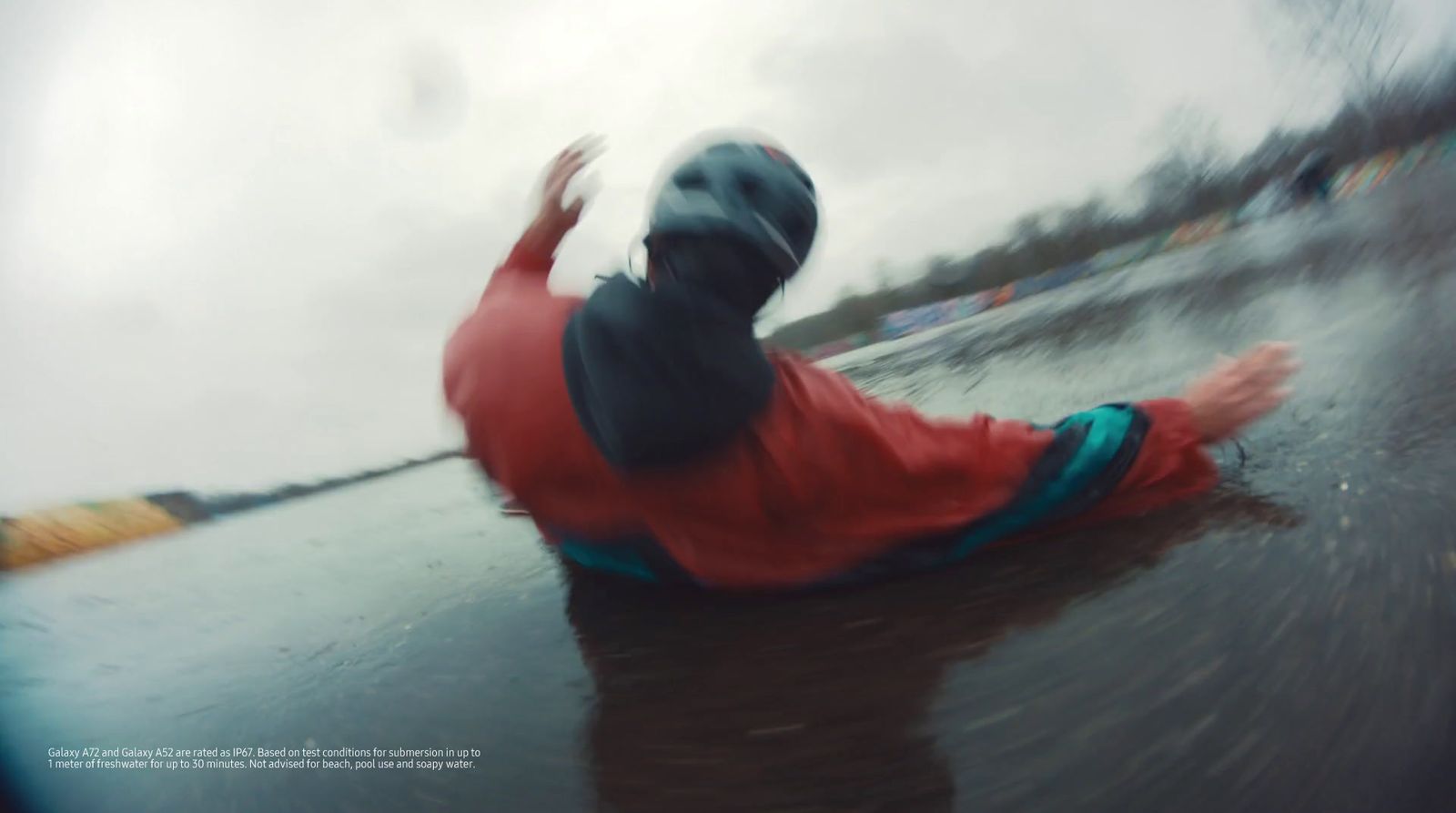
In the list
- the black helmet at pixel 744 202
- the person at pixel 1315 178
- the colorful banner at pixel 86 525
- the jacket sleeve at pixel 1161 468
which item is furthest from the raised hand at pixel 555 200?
the person at pixel 1315 178

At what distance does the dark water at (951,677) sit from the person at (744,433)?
0.09 m

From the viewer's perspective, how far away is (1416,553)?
0.84 m

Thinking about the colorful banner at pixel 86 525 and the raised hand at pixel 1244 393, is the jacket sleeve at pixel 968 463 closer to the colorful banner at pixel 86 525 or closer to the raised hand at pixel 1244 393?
the raised hand at pixel 1244 393

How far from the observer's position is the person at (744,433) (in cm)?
99

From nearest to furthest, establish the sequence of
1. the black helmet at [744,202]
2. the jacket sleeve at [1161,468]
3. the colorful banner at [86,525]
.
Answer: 1. the black helmet at [744,202]
2. the jacket sleeve at [1161,468]
3. the colorful banner at [86,525]

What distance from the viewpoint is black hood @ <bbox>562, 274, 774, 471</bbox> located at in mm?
974

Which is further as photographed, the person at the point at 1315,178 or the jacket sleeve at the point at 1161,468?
the person at the point at 1315,178

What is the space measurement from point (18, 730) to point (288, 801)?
46.7 inches

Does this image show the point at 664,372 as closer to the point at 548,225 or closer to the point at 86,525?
the point at 548,225

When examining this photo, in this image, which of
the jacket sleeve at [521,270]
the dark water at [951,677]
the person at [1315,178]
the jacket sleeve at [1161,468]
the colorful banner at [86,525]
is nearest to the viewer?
the dark water at [951,677]

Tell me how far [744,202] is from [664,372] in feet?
0.93

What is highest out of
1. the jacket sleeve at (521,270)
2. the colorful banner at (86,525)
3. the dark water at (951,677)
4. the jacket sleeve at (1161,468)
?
the jacket sleeve at (521,270)

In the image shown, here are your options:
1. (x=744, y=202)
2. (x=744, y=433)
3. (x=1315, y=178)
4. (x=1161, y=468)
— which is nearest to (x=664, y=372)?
(x=744, y=433)

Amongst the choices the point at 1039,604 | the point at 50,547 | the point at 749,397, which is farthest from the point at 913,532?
the point at 50,547
